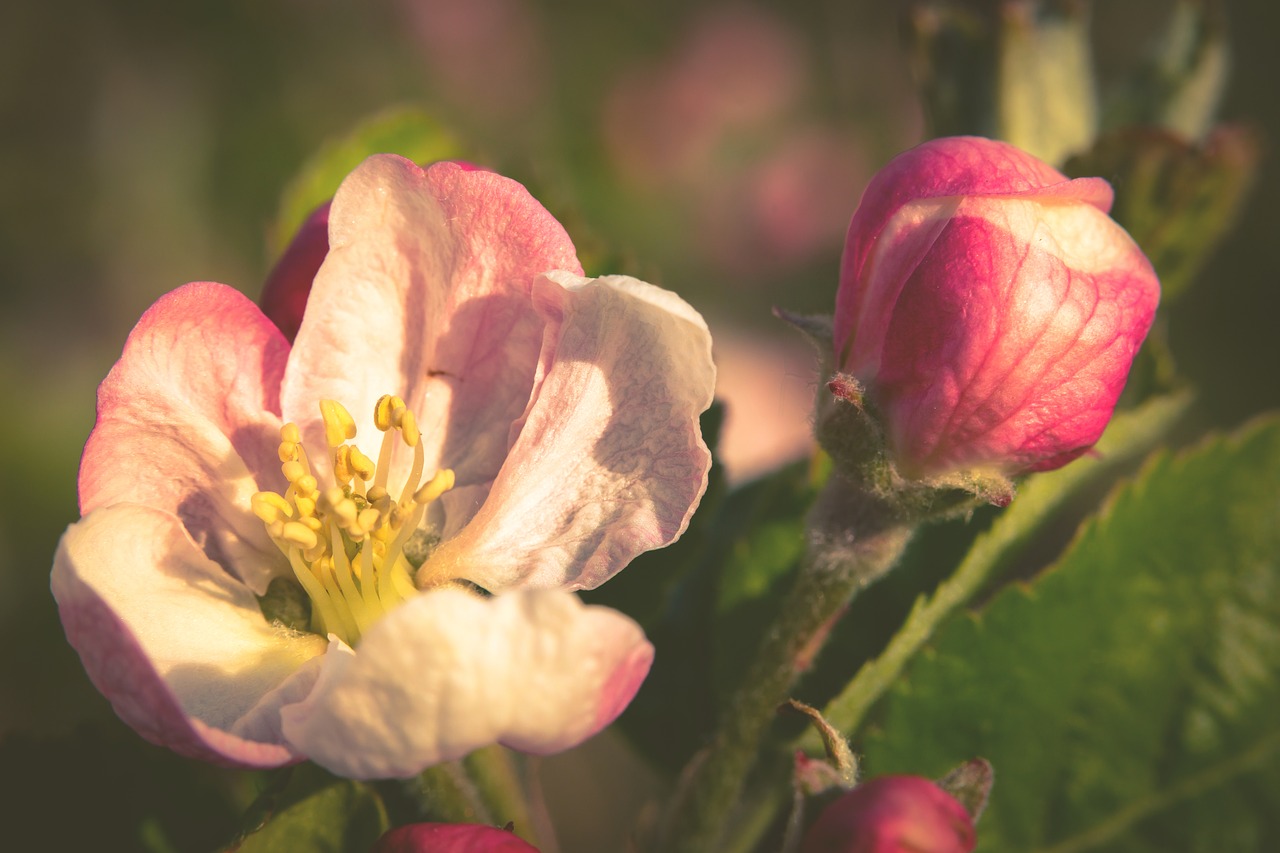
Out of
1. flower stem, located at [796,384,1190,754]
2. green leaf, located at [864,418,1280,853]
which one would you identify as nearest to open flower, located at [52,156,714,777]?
flower stem, located at [796,384,1190,754]

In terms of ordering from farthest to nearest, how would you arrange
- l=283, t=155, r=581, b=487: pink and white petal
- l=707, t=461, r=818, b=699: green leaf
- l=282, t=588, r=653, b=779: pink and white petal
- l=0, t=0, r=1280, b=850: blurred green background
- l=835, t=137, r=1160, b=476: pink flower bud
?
l=0, t=0, r=1280, b=850: blurred green background < l=707, t=461, r=818, b=699: green leaf < l=283, t=155, r=581, b=487: pink and white petal < l=835, t=137, r=1160, b=476: pink flower bud < l=282, t=588, r=653, b=779: pink and white petal

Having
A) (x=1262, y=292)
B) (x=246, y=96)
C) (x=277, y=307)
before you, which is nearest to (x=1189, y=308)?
(x=1262, y=292)

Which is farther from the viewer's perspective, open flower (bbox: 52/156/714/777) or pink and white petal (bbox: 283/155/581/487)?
pink and white petal (bbox: 283/155/581/487)

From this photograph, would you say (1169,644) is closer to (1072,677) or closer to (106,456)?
(1072,677)

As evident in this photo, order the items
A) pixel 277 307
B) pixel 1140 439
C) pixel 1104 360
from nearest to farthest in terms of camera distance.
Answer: pixel 1104 360
pixel 277 307
pixel 1140 439

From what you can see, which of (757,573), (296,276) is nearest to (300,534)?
(296,276)

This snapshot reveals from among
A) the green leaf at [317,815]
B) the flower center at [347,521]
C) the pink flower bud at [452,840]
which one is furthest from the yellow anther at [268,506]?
the pink flower bud at [452,840]

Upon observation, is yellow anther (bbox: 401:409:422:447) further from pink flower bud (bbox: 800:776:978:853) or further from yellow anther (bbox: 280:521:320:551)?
pink flower bud (bbox: 800:776:978:853)
